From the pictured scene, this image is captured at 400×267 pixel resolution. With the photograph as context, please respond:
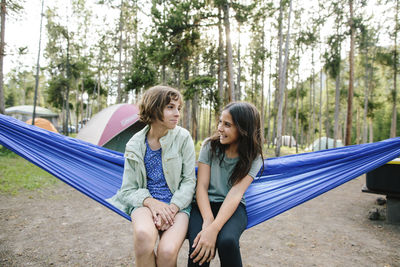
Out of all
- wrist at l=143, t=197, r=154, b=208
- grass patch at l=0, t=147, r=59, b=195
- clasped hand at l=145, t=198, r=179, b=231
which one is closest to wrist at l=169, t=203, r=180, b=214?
clasped hand at l=145, t=198, r=179, b=231

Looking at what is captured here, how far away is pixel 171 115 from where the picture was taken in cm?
131

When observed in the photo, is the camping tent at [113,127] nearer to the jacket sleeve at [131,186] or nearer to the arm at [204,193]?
the jacket sleeve at [131,186]

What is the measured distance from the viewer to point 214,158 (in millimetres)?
1386

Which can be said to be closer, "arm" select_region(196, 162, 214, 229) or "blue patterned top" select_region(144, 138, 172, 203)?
"arm" select_region(196, 162, 214, 229)

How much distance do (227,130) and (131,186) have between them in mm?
614

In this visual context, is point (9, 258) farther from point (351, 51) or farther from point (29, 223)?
point (351, 51)

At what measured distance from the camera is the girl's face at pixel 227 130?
4.32 ft

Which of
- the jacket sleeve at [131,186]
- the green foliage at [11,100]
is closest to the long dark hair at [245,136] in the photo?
the jacket sleeve at [131,186]

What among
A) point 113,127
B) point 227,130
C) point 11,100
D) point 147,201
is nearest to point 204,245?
point 147,201

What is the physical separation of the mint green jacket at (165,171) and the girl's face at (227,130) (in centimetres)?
20

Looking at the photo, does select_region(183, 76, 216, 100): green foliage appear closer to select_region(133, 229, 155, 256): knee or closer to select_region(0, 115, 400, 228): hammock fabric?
select_region(0, 115, 400, 228): hammock fabric

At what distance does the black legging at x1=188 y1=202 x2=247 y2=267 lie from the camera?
105cm

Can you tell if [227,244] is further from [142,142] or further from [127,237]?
[127,237]

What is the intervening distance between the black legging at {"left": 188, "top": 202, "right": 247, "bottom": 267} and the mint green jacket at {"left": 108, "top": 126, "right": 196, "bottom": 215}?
10cm
